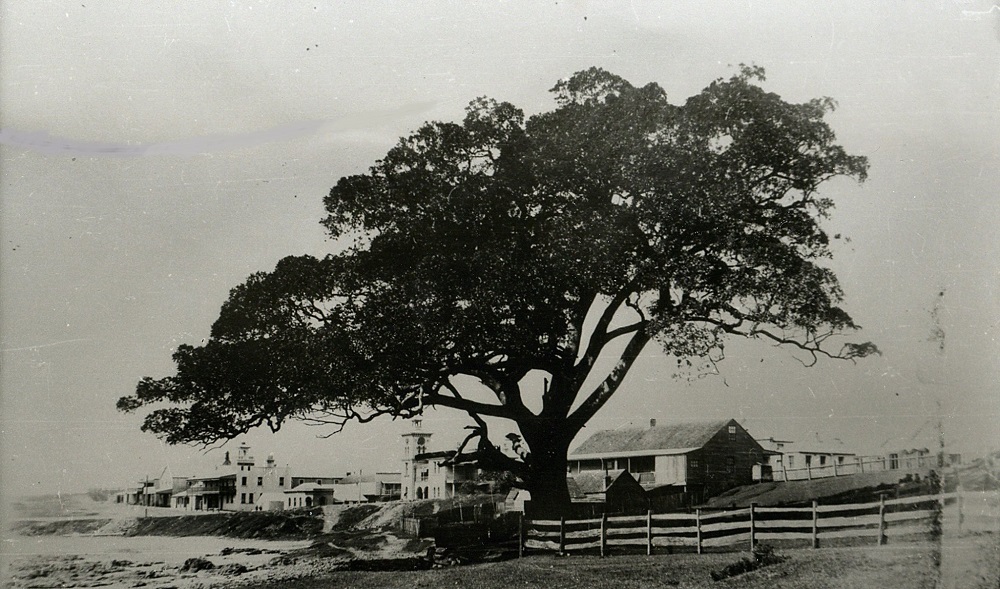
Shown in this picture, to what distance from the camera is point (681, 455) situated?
4422 millimetres

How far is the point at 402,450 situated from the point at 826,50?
307 centimetres

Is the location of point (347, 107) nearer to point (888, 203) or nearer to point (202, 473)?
point (202, 473)

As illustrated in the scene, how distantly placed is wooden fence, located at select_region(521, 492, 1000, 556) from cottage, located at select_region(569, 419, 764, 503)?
143 millimetres

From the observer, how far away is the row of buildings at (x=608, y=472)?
4344 millimetres

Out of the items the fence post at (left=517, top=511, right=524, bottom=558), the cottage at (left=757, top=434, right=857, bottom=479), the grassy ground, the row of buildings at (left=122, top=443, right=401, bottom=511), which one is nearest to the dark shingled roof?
the cottage at (left=757, top=434, right=857, bottom=479)

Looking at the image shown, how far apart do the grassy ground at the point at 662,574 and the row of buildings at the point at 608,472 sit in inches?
12.2

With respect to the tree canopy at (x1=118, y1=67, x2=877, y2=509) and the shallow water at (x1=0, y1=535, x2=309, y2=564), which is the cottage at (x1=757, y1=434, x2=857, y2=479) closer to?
the tree canopy at (x1=118, y1=67, x2=877, y2=509)

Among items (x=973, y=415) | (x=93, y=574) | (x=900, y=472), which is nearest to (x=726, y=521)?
(x=900, y=472)

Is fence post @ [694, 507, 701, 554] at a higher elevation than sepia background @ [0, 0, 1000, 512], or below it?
below

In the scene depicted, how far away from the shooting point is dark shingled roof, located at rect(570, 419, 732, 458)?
4375 millimetres

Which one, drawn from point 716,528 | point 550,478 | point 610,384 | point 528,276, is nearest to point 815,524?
point 716,528

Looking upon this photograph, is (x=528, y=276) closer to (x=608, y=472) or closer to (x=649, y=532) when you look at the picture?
(x=608, y=472)

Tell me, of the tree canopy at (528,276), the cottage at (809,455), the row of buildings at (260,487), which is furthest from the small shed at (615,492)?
the row of buildings at (260,487)

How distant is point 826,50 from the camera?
4.60 meters
